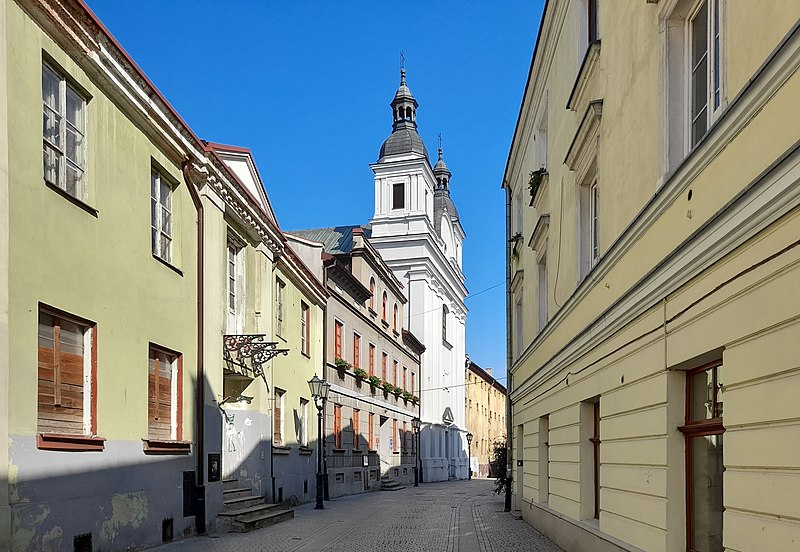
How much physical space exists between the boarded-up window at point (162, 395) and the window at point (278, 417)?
7.32 m

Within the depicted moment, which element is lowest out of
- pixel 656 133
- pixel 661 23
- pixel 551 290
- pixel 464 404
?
pixel 464 404

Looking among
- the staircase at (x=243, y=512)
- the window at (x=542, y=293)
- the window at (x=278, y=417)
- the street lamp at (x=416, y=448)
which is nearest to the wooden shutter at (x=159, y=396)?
the staircase at (x=243, y=512)

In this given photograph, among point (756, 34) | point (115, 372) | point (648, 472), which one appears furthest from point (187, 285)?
point (756, 34)

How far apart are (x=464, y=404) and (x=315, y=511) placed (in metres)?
47.4

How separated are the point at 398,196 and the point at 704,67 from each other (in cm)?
5040

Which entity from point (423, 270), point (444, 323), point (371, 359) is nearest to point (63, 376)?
point (371, 359)

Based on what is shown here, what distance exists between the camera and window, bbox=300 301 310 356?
2360 centimetres

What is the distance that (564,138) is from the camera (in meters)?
13.2

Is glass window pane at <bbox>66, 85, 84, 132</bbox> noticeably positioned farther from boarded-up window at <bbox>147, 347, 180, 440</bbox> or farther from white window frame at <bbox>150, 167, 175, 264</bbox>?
boarded-up window at <bbox>147, 347, 180, 440</bbox>

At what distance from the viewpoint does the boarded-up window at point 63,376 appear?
9203mm

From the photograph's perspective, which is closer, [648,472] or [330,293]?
[648,472]

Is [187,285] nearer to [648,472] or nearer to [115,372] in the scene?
[115,372]

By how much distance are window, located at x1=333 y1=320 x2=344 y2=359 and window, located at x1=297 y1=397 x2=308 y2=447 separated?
11.5ft

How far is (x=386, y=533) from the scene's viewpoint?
1586 centimetres
